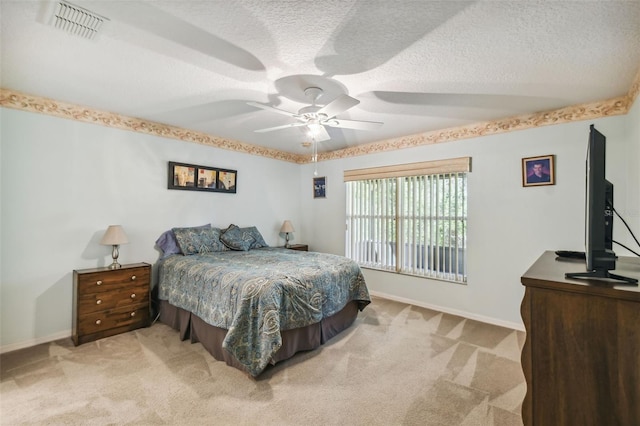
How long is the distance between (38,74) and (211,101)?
1.42 m

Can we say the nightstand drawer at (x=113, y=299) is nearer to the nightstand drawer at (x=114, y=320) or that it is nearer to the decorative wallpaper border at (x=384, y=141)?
the nightstand drawer at (x=114, y=320)

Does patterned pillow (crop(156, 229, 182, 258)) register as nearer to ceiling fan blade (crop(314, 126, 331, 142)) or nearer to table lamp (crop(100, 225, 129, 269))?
table lamp (crop(100, 225, 129, 269))

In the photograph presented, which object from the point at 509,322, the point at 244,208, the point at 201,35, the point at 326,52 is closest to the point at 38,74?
the point at 201,35

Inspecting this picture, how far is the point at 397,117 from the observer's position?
3.37 m

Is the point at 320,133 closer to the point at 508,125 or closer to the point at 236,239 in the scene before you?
the point at 236,239

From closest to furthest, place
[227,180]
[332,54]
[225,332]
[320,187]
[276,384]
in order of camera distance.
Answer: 1. [332,54]
2. [276,384]
3. [225,332]
4. [227,180]
5. [320,187]

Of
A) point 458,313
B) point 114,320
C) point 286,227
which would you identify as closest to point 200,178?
point 286,227

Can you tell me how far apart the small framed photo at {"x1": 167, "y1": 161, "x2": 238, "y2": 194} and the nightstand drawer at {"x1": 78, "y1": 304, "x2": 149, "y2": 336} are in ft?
5.40

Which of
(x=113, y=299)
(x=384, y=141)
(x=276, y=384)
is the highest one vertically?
(x=384, y=141)

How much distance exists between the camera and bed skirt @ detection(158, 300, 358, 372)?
2.50 metres

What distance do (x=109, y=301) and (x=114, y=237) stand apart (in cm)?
70

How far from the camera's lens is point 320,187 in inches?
213

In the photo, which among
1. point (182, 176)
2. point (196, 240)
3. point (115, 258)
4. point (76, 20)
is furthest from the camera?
point (182, 176)

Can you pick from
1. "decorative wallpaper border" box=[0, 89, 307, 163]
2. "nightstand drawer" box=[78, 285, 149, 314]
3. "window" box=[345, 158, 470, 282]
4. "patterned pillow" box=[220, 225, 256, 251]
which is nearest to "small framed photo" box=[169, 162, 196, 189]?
"decorative wallpaper border" box=[0, 89, 307, 163]
